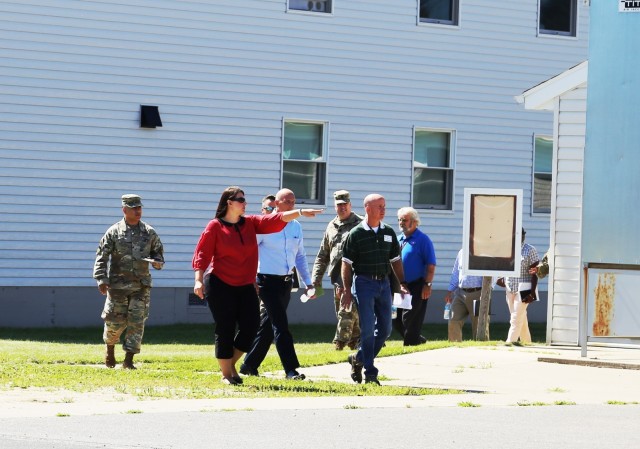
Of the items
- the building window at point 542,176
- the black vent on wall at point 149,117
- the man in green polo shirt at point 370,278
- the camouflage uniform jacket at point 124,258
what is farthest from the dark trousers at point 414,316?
the building window at point 542,176

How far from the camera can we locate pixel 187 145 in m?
23.8

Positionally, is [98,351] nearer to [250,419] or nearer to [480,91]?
[250,419]

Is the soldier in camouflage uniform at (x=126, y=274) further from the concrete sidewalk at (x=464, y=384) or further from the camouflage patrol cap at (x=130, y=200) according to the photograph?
the concrete sidewalk at (x=464, y=384)

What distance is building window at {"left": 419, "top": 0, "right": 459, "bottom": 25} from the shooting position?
26.1 meters

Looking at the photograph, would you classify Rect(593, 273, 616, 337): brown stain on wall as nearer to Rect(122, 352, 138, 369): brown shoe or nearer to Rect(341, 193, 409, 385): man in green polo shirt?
Rect(341, 193, 409, 385): man in green polo shirt

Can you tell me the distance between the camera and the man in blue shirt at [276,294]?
14172 mm

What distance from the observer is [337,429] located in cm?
1022

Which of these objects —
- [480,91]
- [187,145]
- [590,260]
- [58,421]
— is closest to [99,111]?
[187,145]

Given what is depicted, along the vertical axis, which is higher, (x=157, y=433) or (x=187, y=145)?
(x=187, y=145)

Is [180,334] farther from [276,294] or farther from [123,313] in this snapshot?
[276,294]

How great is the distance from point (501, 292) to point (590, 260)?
10.8 m

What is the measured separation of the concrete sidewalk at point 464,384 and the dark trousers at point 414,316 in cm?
129

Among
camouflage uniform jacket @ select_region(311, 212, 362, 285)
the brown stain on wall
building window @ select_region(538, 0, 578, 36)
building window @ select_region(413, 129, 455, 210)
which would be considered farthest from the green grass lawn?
building window @ select_region(538, 0, 578, 36)

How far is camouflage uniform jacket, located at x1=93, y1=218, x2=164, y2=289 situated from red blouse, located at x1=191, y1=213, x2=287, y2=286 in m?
2.36
